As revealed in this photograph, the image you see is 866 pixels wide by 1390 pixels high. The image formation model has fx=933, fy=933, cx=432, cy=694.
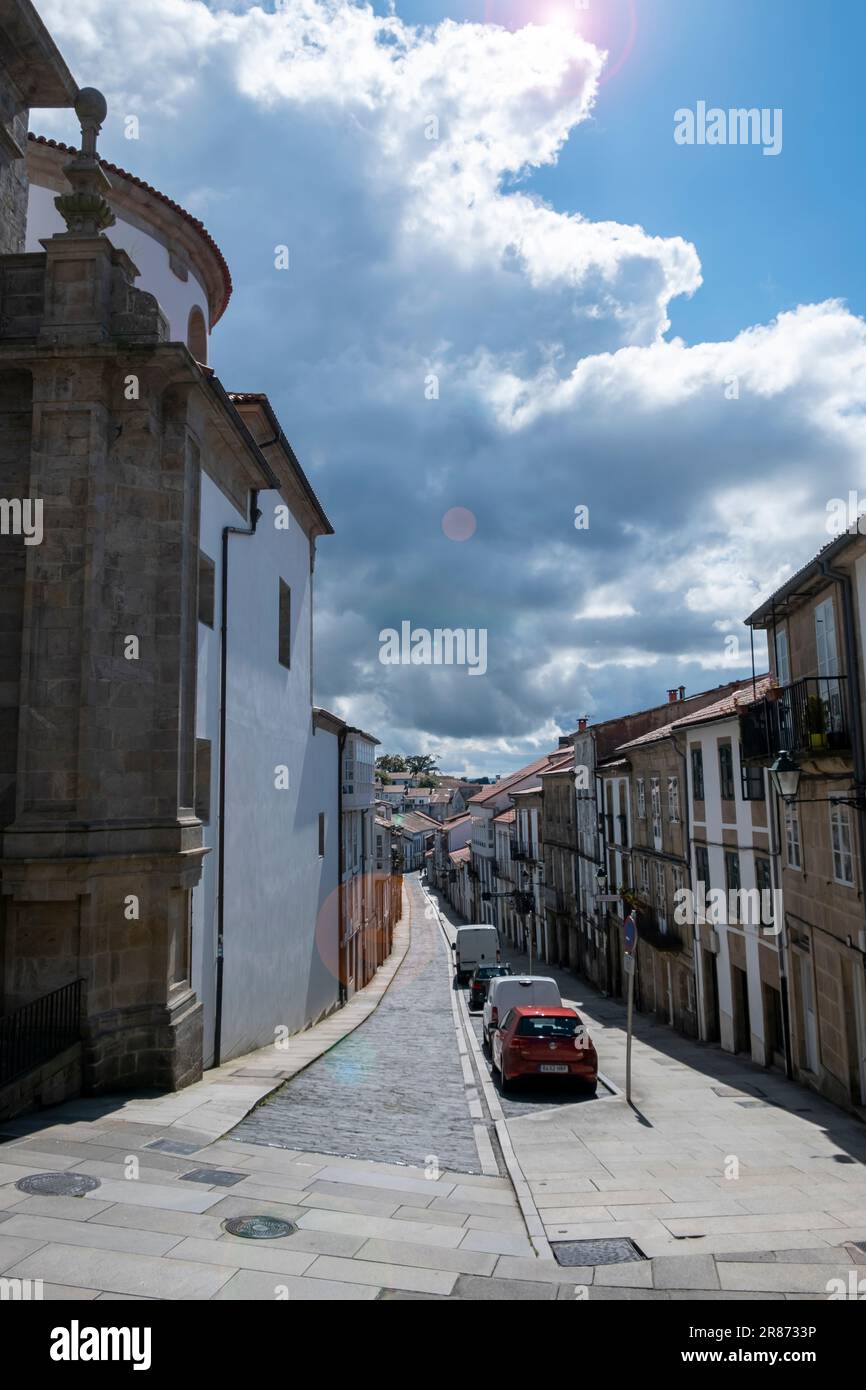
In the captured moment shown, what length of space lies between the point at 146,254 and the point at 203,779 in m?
11.3

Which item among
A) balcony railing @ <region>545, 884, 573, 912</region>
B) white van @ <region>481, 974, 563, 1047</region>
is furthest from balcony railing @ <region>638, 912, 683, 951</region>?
balcony railing @ <region>545, 884, 573, 912</region>

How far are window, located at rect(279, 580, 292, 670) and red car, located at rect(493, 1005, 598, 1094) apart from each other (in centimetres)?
1041

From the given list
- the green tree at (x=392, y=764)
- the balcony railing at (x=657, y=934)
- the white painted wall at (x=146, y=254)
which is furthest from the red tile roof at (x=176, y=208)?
the green tree at (x=392, y=764)

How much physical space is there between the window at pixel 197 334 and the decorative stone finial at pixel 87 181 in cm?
801

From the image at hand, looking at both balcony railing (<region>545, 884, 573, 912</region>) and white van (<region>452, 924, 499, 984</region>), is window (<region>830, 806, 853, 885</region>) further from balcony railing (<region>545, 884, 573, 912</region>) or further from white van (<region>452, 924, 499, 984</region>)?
balcony railing (<region>545, 884, 573, 912</region>)

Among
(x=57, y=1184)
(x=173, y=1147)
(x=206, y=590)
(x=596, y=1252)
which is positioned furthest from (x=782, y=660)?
(x=57, y=1184)

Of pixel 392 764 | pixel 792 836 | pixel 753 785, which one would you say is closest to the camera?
pixel 792 836

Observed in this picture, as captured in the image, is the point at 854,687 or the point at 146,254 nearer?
the point at 854,687

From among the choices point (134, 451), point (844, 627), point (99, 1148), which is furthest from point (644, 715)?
point (99, 1148)

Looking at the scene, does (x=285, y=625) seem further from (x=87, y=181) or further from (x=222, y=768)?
(x=87, y=181)

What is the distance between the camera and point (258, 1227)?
7043 millimetres
